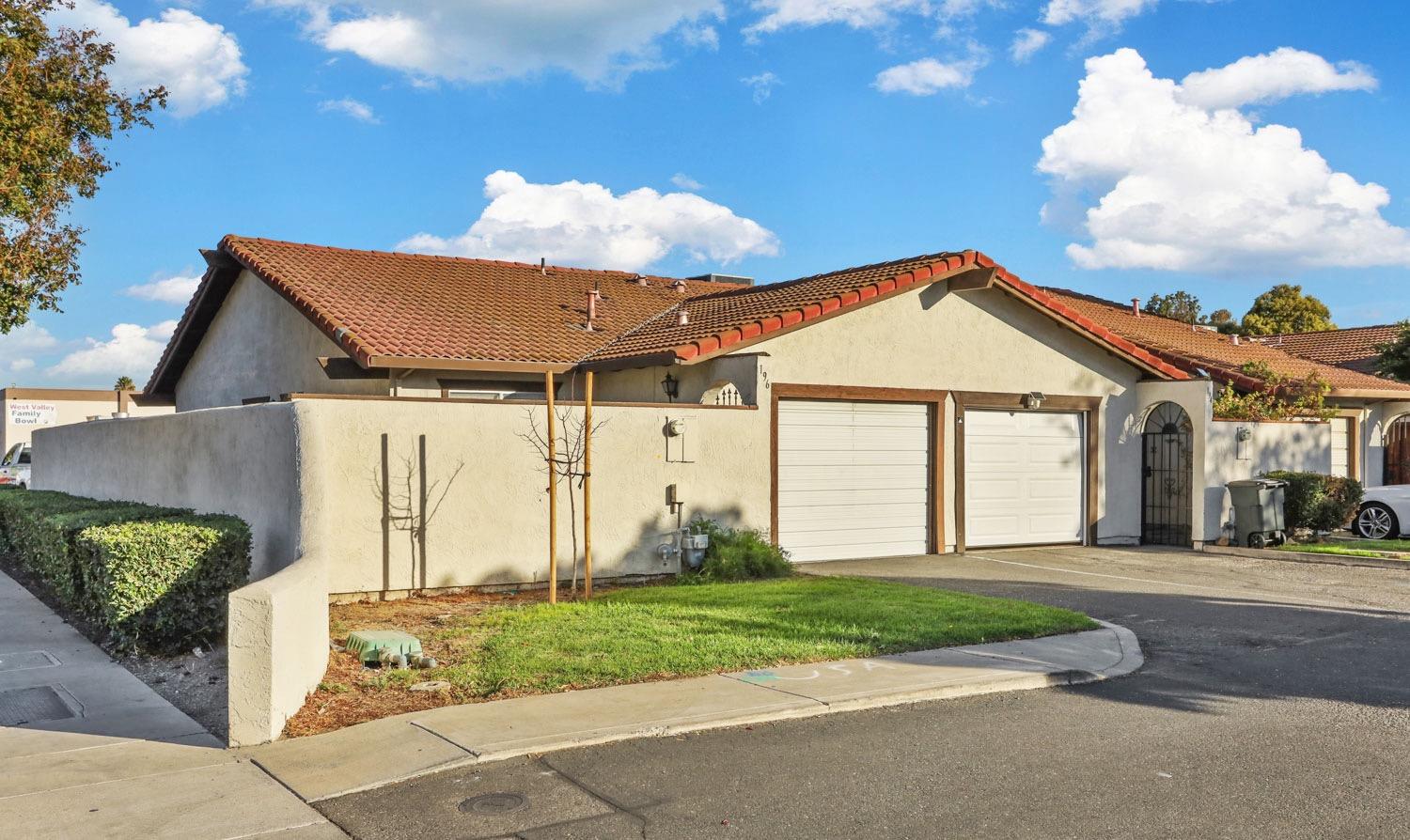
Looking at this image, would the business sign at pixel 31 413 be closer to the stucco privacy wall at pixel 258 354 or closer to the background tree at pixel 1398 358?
the stucco privacy wall at pixel 258 354

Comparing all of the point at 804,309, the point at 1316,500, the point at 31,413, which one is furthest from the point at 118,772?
the point at 31,413

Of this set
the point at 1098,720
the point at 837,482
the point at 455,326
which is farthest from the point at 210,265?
the point at 1098,720

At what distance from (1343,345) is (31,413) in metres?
47.4

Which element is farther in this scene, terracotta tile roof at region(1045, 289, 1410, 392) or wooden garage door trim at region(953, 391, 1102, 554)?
terracotta tile roof at region(1045, 289, 1410, 392)

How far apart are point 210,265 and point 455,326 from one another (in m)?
5.90

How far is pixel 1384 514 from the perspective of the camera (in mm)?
20484

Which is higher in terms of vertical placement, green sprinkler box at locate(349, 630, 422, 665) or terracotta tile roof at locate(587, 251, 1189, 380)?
terracotta tile roof at locate(587, 251, 1189, 380)

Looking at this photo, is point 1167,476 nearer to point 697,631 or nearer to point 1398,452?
point 1398,452

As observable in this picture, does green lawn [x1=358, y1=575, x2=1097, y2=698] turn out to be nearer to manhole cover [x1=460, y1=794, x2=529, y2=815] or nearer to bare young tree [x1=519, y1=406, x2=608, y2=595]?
bare young tree [x1=519, y1=406, x2=608, y2=595]

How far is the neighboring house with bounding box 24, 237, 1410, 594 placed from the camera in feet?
40.1

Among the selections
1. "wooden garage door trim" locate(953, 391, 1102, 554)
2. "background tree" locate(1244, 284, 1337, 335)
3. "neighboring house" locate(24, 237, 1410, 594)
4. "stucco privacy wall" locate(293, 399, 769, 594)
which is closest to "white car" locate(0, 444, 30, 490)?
"neighboring house" locate(24, 237, 1410, 594)

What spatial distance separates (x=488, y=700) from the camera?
25.5ft

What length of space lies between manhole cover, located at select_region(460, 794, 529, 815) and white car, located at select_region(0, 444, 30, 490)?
30736 millimetres

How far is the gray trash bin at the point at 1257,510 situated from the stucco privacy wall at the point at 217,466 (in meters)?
14.9
